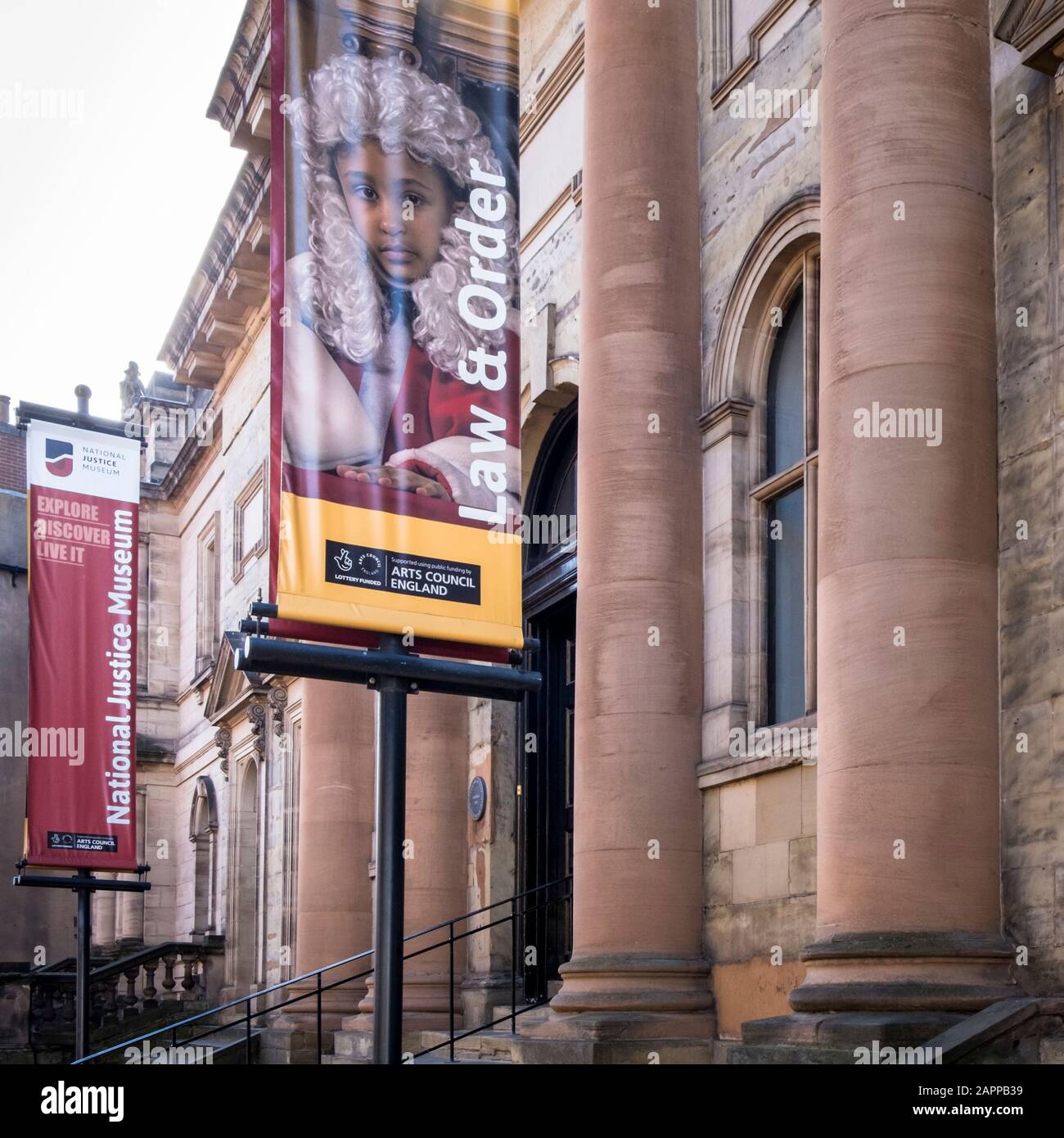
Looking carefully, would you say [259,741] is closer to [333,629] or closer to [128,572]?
[128,572]

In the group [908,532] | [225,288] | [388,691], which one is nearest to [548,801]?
[908,532]

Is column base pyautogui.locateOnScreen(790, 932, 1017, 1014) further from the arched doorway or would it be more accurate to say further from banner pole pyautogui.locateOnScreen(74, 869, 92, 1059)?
banner pole pyautogui.locateOnScreen(74, 869, 92, 1059)

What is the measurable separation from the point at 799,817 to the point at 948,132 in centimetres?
432

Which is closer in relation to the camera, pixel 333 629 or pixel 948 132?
pixel 333 629

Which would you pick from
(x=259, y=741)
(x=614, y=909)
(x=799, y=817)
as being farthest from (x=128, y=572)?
(x=799, y=817)

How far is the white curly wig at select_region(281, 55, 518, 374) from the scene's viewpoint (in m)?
8.16

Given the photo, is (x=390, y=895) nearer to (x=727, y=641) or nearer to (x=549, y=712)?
A: (x=727, y=641)

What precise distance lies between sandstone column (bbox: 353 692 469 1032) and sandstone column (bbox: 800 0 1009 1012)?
26.8 ft

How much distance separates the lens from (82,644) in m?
18.8

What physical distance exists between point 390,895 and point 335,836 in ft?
41.9

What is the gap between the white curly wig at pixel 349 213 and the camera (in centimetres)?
816

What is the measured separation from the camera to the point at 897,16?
30.4ft

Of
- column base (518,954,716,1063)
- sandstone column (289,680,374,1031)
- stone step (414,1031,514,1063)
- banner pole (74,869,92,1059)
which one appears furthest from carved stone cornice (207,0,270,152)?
column base (518,954,716,1063)

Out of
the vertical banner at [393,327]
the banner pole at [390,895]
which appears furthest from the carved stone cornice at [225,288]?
the banner pole at [390,895]
